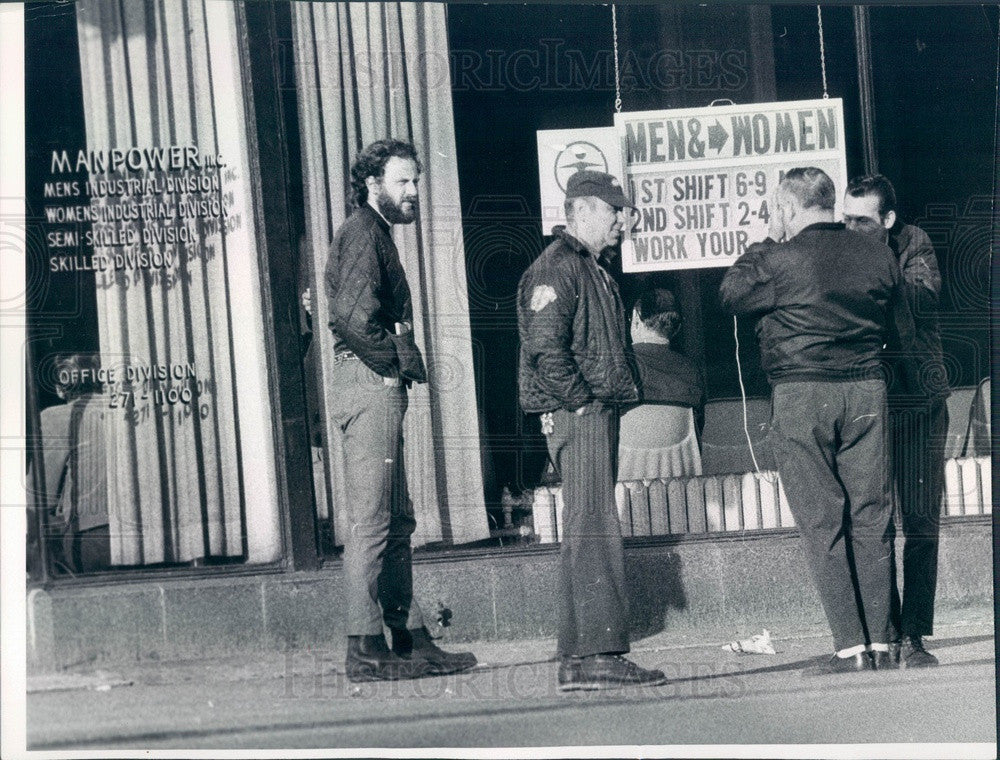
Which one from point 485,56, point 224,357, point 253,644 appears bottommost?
point 253,644

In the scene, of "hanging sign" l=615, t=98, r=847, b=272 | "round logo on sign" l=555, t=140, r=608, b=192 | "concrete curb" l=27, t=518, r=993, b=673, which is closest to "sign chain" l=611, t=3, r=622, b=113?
"hanging sign" l=615, t=98, r=847, b=272

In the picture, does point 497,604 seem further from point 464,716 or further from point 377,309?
point 377,309

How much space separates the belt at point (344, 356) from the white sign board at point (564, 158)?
3.19 ft

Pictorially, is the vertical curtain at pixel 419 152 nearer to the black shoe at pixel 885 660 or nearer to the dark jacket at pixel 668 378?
the dark jacket at pixel 668 378

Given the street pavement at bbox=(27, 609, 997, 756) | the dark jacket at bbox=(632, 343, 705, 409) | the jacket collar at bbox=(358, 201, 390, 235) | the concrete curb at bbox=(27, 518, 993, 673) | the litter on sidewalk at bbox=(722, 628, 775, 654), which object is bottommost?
the street pavement at bbox=(27, 609, 997, 756)

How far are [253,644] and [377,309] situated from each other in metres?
1.54

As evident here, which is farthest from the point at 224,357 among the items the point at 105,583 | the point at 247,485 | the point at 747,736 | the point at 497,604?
the point at 747,736

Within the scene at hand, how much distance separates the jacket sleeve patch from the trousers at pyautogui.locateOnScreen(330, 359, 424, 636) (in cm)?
68

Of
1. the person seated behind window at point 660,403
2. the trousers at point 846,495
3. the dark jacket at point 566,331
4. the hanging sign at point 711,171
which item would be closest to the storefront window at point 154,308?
the dark jacket at point 566,331

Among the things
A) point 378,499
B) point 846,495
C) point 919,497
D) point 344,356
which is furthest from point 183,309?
point 919,497

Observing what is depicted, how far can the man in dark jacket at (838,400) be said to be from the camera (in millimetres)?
6566

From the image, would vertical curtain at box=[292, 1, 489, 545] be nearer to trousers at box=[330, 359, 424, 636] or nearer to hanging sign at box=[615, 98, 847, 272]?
trousers at box=[330, 359, 424, 636]

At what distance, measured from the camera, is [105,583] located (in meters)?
6.52

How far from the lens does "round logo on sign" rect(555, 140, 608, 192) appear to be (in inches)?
260
